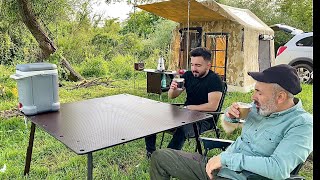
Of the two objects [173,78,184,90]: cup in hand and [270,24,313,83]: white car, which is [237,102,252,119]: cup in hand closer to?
[173,78,184,90]: cup in hand

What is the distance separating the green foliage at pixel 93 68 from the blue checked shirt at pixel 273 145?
7988 mm

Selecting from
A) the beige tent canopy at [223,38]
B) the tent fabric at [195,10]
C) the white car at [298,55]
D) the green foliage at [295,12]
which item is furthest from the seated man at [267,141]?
the green foliage at [295,12]

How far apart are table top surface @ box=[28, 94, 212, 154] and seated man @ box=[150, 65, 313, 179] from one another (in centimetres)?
27

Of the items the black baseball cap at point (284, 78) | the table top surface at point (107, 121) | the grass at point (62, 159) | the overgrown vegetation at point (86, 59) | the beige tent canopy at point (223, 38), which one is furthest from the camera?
the beige tent canopy at point (223, 38)

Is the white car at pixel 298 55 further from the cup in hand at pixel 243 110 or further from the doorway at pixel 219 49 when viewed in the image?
the cup in hand at pixel 243 110

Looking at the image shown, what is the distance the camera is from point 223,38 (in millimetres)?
6754

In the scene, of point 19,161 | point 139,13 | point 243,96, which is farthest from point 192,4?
point 139,13

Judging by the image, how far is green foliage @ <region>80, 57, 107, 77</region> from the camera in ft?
30.5

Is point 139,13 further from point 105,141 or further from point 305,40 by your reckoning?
point 105,141

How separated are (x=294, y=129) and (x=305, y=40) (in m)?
6.28

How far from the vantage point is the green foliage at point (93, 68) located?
366 inches

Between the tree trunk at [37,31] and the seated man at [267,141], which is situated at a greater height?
the tree trunk at [37,31]
